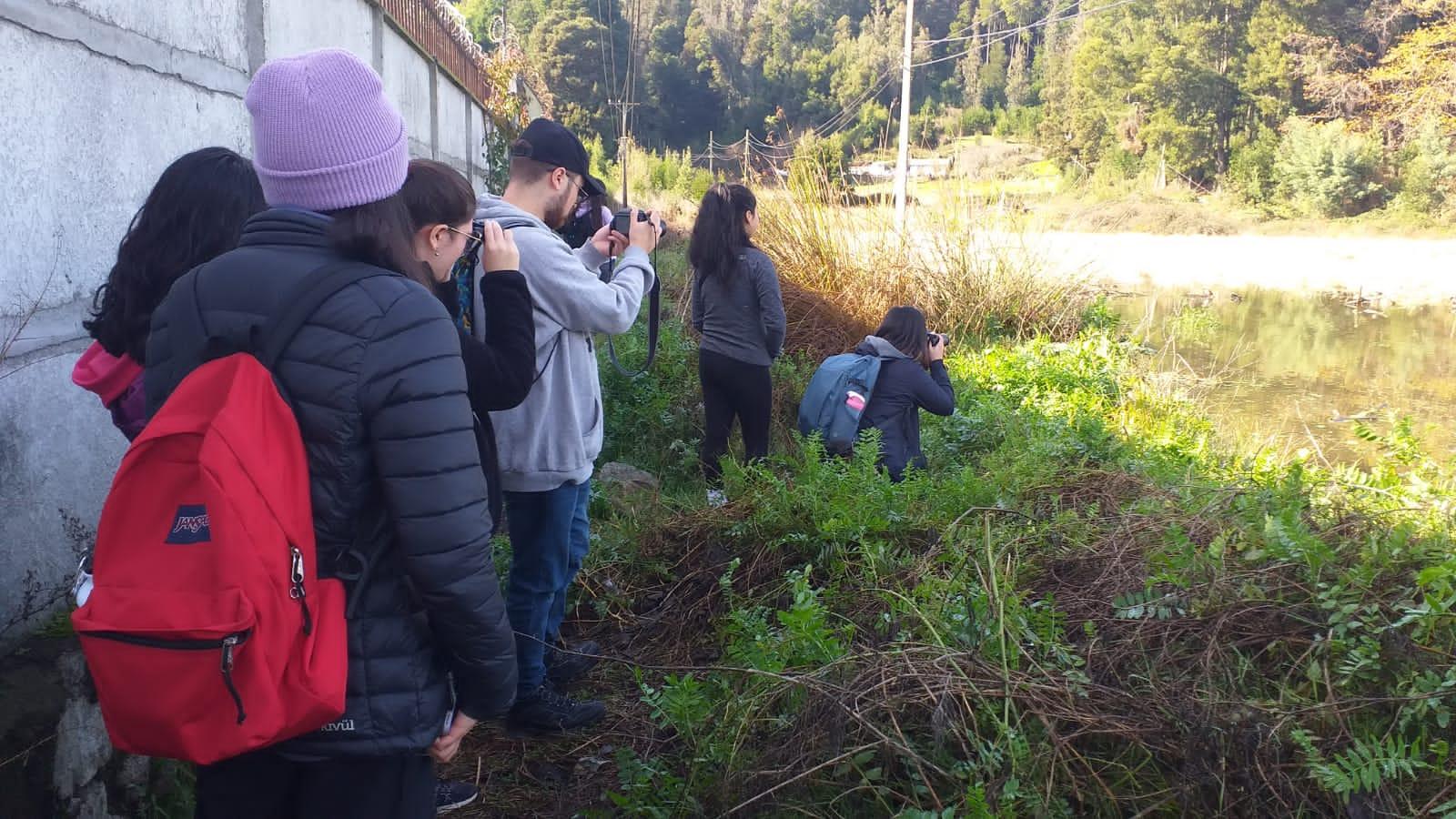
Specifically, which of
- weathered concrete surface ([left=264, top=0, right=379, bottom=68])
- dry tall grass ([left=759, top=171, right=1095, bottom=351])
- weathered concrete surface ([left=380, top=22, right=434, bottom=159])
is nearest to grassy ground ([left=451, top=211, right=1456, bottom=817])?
weathered concrete surface ([left=264, top=0, right=379, bottom=68])

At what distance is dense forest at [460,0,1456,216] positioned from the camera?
32.5m

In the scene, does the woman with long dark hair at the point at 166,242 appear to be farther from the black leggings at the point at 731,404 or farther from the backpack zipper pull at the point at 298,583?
the black leggings at the point at 731,404

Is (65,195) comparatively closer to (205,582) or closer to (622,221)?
(622,221)

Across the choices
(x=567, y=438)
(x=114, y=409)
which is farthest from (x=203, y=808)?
(x=567, y=438)

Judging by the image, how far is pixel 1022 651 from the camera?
8.12 ft

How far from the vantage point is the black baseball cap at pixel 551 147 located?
2.82 meters

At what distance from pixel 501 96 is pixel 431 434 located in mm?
11745

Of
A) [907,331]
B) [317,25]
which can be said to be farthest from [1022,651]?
[317,25]

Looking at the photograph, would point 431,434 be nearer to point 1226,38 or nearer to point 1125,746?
point 1125,746

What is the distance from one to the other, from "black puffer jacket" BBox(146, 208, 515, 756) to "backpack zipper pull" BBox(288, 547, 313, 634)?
9 centimetres

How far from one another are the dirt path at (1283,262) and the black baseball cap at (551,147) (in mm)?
11753

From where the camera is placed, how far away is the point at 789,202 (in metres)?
9.71

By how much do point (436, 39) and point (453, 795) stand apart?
7011mm

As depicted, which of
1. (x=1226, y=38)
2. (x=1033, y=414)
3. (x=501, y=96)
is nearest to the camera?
(x=1033, y=414)
